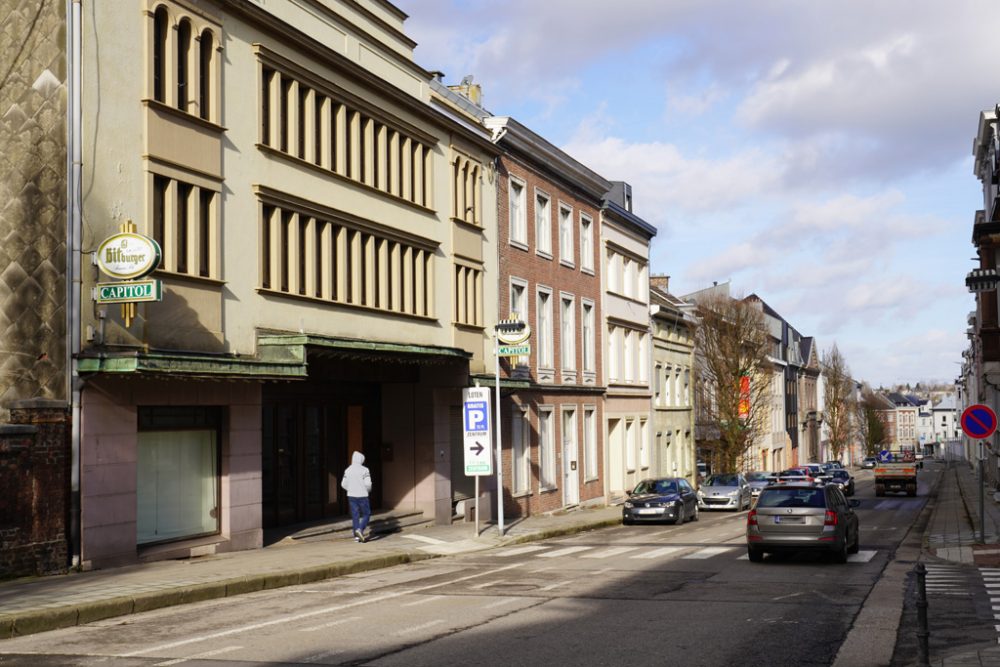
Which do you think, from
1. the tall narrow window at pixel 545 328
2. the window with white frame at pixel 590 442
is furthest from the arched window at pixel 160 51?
the window with white frame at pixel 590 442

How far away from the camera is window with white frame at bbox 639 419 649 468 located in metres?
50.0

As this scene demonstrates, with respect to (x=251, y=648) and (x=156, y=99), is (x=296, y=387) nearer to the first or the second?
(x=156, y=99)

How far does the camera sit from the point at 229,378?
19828mm

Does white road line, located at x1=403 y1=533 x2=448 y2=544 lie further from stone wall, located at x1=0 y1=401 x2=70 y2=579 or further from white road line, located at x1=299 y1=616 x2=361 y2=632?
white road line, located at x1=299 y1=616 x2=361 y2=632

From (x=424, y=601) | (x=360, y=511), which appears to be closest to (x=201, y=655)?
(x=424, y=601)

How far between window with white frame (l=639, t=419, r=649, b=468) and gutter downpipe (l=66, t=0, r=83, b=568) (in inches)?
1381

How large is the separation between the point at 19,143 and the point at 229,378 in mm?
5200

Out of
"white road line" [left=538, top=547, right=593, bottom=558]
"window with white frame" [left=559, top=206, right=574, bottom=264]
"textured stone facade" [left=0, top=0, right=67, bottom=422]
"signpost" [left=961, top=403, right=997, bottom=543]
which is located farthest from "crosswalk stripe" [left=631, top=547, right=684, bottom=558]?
"window with white frame" [left=559, top=206, right=574, bottom=264]

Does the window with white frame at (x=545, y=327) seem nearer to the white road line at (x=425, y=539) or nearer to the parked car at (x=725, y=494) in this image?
the parked car at (x=725, y=494)

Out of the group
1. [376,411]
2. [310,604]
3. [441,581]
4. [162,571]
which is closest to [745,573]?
[441,581]

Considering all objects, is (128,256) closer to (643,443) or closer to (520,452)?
(520,452)

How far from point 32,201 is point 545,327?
77.5 ft

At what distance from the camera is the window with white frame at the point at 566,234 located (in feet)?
135

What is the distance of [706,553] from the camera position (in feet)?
73.2
